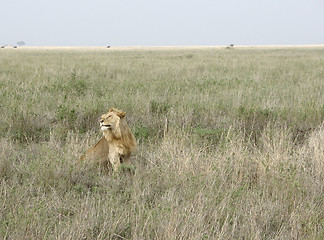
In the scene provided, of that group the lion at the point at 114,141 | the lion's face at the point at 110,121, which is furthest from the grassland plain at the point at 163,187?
the lion's face at the point at 110,121

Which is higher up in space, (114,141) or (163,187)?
(114,141)

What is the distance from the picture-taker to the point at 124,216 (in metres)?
2.99

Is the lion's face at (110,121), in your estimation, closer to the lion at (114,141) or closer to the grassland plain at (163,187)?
the lion at (114,141)

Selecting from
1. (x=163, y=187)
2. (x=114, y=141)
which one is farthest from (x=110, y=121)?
(x=163, y=187)

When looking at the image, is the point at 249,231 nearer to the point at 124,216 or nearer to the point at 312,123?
the point at 124,216

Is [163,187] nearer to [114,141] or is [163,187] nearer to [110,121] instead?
[114,141]

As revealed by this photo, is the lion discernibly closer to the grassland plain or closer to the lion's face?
the lion's face

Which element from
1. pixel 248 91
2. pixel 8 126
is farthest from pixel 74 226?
pixel 248 91

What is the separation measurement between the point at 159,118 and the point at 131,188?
3239mm

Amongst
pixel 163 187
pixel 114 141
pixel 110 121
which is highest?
pixel 110 121

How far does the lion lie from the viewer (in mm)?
3588

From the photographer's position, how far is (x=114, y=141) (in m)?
3.65

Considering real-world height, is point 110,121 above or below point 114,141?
above

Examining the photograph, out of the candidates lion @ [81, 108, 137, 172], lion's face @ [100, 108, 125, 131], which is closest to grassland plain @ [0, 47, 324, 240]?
lion @ [81, 108, 137, 172]
